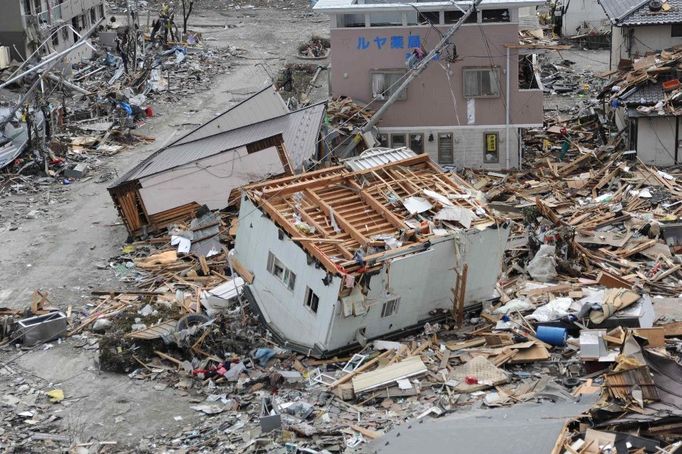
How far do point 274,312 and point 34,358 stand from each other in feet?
17.3

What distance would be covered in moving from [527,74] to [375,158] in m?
13.2

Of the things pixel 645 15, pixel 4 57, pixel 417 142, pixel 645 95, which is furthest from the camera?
pixel 4 57

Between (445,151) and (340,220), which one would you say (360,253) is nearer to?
(340,220)

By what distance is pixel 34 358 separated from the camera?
2494cm

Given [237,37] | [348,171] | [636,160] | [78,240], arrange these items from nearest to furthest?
[348,171] < [78,240] < [636,160] < [237,37]

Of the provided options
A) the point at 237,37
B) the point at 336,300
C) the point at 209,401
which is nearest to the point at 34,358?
the point at 209,401

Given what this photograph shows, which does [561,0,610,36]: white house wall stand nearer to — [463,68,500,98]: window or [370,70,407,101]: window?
[463,68,500,98]: window

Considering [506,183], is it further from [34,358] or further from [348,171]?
[34,358]

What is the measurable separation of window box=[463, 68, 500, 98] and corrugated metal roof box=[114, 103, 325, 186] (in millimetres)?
5126

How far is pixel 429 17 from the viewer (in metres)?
37.5

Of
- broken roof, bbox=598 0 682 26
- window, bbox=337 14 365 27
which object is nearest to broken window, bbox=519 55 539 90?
broken roof, bbox=598 0 682 26

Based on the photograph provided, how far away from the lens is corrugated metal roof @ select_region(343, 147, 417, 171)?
27469 millimetres

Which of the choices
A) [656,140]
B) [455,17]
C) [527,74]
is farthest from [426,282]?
[527,74]

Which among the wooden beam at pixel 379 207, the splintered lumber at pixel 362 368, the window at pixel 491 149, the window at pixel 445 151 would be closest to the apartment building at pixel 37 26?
the window at pixel 445 151
